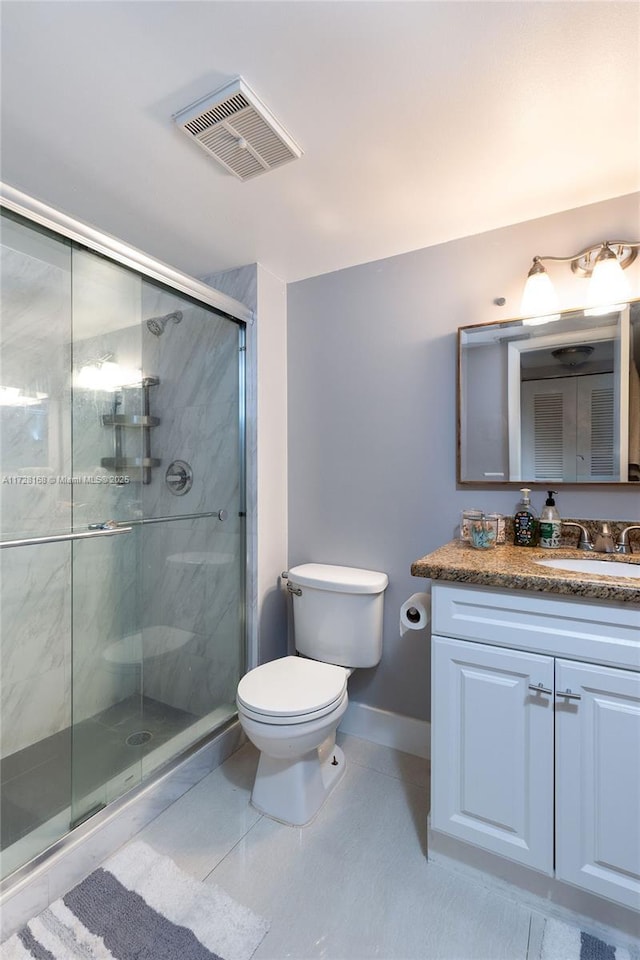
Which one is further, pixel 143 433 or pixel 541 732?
pixel 143 433

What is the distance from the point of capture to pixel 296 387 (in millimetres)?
2131

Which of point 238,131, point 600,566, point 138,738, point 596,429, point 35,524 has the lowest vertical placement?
point 138,738

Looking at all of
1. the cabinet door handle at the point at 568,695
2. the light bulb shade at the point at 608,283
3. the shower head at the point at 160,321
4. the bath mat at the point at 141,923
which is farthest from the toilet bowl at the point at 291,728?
the light bulb shade at the point at 608,283

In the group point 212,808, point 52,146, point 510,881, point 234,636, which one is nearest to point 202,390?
point 52,146

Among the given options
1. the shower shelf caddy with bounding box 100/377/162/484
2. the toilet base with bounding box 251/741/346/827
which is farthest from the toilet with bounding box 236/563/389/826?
the shower shelf caddy with bounding box 100/377/162/484

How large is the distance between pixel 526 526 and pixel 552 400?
47 cm

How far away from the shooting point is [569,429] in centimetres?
154

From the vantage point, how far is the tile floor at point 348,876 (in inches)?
42.0

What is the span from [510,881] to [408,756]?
2.10 feet

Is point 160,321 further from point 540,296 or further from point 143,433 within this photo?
point 540,296

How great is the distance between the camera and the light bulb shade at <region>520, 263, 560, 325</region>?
151cm

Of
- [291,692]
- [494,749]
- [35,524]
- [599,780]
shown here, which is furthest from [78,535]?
[599,780]

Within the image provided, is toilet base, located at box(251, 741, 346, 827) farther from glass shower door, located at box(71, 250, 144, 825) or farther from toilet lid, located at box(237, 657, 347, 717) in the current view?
glass shower door, located at box(71, 250, 144, 825)

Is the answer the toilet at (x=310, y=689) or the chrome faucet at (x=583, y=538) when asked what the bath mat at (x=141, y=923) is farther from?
the chrome faucet at (x=583, y=538)
